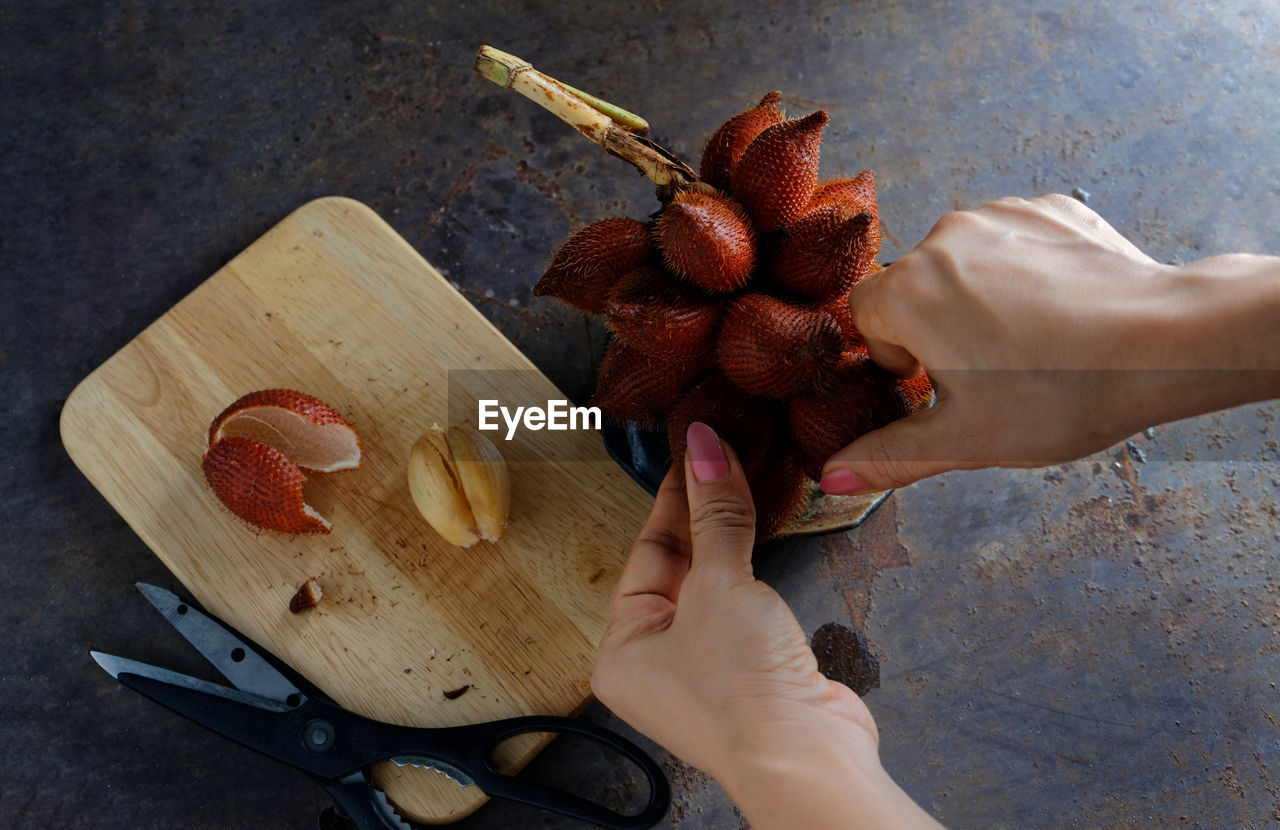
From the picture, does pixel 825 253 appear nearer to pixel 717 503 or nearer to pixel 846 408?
pixel 846 408

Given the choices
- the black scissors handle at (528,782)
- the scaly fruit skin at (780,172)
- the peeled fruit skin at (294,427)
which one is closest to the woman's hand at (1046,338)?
the scaly fruit skin at (780,172)

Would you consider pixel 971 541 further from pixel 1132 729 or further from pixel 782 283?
pixel 782 283

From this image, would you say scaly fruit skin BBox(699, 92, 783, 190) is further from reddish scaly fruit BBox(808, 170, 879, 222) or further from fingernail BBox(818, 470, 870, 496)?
fingernail BBox(818, 470, 870, 496)

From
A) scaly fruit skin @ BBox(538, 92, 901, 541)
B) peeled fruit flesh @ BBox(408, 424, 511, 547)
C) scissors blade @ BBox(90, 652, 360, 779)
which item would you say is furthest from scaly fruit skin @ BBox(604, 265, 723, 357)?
scissors blade @ BBox(90, 652, 360, 779)

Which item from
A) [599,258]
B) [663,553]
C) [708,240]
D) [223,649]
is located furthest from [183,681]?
[708,240]

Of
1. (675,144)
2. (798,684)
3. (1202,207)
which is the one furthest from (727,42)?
(798,684)
